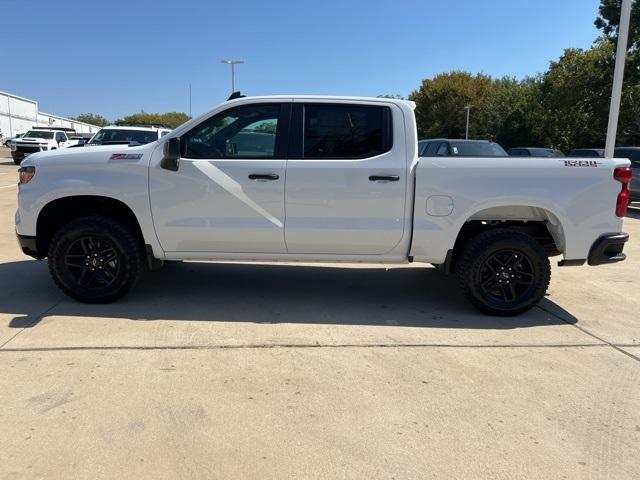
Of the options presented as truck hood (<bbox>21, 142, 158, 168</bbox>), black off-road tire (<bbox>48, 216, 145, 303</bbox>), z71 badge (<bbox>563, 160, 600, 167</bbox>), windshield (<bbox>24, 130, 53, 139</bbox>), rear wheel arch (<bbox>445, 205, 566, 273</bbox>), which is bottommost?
black off-road tire (<bbox>48, 216, 145, 303</bbox>)

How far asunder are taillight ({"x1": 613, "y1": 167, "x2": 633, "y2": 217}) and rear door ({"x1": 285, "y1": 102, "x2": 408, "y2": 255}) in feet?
6.31

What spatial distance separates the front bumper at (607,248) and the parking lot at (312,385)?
2.09ft

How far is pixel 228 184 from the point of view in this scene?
4.84 meters

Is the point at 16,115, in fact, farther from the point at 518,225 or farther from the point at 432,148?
the point at 518,225

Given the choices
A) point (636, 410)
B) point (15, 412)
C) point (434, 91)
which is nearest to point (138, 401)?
point (15, 412)

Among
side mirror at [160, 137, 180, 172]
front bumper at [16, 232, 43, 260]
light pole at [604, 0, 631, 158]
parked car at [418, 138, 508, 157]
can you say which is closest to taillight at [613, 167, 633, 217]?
side mirror at [160, 137, 180, 172]

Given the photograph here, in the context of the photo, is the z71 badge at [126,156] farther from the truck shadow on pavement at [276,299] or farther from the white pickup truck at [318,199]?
the truck shadow on pavement at [276,299]

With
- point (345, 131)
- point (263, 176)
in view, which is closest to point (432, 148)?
point (345, 131)

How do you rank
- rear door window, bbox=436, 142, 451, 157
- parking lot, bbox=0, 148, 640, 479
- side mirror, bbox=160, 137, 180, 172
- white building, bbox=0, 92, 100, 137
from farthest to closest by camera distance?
white building, bbox=0, 92, 100, 137 → rear door window, bbox=436, 142, 451, 157 → side mirror, bbox=160, 137, 180, 172 → parking lot, bbox=0, 148, 640, 479

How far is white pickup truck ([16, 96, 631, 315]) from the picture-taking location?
4789 mm

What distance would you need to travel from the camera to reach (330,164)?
4.80 meters

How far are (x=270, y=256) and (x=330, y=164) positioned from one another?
105cm

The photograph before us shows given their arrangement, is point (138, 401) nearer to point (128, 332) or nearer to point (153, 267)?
point (128, 332)

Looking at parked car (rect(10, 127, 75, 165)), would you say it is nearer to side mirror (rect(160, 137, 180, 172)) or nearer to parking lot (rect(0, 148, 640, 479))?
parking lot (rect(0, 148, 640, 479))
